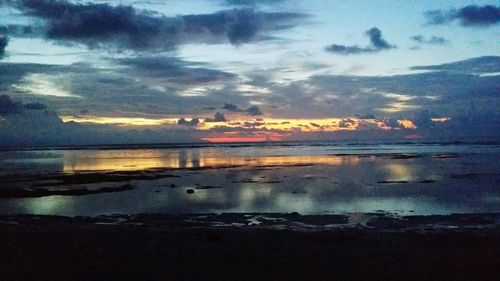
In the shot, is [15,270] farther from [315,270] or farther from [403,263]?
[403,263]

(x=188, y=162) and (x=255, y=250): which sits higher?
(x=255, y=250)

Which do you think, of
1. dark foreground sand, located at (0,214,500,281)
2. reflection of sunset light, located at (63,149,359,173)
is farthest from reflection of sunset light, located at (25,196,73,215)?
reflection of sunset light, located at (63,149,359,173)

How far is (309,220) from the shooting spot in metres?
20.6

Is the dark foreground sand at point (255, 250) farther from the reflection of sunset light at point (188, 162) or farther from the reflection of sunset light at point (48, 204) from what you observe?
the reflection of sunset light at point (188, 162)

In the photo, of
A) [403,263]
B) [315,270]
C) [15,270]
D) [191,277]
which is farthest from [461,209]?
[15,270]

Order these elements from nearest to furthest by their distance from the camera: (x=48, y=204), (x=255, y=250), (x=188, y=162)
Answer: (x=255, y=250) < (x=48, y=204) < (x=188, y=162)

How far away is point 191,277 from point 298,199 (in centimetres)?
1617

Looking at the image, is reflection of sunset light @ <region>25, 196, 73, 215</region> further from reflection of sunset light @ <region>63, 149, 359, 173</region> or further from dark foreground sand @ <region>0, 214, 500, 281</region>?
reflection of sunset light @ <region>63, 149, 359, 173</region>

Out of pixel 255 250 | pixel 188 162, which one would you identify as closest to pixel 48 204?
pixel 255 250

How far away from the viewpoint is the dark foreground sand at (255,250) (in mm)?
12188

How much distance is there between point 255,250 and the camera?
576 inches

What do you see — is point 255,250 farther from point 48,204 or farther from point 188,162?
point 188,162

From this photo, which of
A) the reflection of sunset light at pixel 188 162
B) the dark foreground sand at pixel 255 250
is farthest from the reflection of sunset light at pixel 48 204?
the reflection of sunset light at pixel 188 162

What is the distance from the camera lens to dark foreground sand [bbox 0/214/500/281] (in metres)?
12.2
